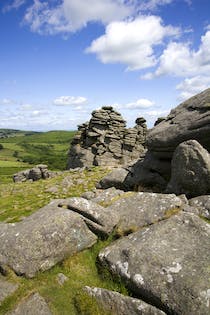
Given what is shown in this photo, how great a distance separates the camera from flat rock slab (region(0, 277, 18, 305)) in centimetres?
1040

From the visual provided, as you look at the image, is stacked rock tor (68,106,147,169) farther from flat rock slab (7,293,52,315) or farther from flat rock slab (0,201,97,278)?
flat rock slab (7,293,52,315)

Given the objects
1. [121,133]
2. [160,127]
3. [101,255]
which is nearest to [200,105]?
[160,127]

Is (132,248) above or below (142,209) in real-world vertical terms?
below

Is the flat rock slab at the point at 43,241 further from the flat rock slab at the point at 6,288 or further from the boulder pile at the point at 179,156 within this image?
the boulder pile at the point at 179,156

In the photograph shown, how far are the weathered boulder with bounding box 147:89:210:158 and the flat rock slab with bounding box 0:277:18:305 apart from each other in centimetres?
1333

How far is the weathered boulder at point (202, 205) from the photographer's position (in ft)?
45.2

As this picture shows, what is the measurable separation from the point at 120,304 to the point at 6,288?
15.0 ft

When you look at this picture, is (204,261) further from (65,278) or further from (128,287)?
(65,278)

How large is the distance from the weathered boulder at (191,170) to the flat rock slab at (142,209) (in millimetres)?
2109

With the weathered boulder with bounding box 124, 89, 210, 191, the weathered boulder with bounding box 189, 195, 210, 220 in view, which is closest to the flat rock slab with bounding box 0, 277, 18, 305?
the weathered boulder with bounding box 189, 195, 210, 220

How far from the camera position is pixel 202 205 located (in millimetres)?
14328

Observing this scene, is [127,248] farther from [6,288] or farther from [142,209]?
[6,288]

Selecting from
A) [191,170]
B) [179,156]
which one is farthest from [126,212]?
[179,156]

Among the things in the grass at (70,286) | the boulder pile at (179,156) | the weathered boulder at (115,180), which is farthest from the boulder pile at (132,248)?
the weathered boulder at (115,180)
